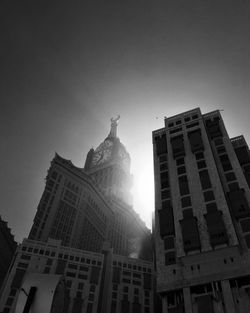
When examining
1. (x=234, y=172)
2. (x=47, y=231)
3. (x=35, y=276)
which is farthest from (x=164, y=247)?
(x=47, y=231)

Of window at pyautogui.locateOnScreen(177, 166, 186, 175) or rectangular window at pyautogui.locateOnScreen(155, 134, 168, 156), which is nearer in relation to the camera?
window at pyautogui.locateOnScreen(177, 166, 186, 175)

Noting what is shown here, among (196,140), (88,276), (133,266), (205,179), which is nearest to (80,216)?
(88,276)

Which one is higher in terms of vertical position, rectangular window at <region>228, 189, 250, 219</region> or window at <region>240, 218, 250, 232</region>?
rectangular window at <region>228, 189, 250, 219</region>

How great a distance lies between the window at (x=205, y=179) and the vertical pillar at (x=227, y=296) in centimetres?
1979

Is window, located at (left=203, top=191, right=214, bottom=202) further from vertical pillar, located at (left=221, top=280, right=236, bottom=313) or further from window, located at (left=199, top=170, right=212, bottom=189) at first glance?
vertical pillar, located at (left=221, top=280, right=236, bottom=313)

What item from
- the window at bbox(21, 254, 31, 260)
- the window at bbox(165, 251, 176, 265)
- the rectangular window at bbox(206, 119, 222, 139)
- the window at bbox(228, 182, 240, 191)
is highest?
the rectangular window at bbox(206, 119, 222, 139)

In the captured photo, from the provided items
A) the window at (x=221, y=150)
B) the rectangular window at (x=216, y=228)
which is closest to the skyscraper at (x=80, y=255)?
the rectangular window at (x=216, y=228)

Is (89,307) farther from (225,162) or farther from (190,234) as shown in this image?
(225,162)

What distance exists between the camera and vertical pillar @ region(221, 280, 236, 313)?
1605 inches

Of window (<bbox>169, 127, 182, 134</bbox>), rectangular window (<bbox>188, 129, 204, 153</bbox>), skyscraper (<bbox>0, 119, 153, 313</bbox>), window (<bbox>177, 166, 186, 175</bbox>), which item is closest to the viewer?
window (<bbox>177, 166, 186, 175</bbox>)

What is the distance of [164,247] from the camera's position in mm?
53781

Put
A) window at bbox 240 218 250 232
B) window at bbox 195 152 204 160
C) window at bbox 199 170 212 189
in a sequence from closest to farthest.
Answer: window at bbox 240 218 250 232 < window at bbox 199 170 212 189 < window at bbox 195 152 204 160

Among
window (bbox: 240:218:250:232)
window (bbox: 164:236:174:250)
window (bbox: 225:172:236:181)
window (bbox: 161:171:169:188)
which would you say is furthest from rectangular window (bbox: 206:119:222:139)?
window (bbox: 164:236:174:250)

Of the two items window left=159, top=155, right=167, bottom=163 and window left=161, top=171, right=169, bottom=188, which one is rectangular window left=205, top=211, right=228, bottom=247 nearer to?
window left=161, top=171, right=169, bottom=188
